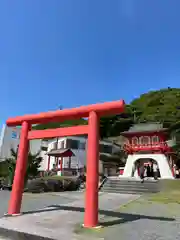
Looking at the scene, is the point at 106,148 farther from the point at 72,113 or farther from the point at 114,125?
the point at 72,113

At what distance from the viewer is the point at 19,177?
6414 millimetres

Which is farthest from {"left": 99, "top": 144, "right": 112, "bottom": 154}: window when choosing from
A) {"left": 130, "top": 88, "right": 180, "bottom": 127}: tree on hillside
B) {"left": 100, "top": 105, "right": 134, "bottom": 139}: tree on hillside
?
{"left": 130, "top": 88, "right": 180, "bottom": 127}: tree on hillside

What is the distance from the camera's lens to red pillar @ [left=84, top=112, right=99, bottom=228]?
4.95m

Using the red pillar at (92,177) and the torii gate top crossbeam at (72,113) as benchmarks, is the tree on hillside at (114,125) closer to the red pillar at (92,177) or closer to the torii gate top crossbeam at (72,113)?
the torii gate top crossbeam at (72,113)

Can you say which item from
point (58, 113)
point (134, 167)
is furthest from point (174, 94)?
point (58, 113)

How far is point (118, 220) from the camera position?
18.4ft

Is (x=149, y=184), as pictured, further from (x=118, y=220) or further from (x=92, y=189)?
(x=92, y=189)

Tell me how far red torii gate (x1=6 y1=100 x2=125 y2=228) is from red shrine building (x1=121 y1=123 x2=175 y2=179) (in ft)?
50.7

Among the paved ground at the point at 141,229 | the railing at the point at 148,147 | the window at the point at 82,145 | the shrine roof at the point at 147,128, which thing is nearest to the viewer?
the paved ground at the point at 141,229

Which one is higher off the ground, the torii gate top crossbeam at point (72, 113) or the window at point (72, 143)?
the window at point (72, 143)

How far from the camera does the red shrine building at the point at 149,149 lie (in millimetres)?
19375

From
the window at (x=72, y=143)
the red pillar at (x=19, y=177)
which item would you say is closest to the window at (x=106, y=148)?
the window at (x=72, y=143)

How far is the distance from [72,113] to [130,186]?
10716mm

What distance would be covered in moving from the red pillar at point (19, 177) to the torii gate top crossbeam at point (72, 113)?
1.09ft
